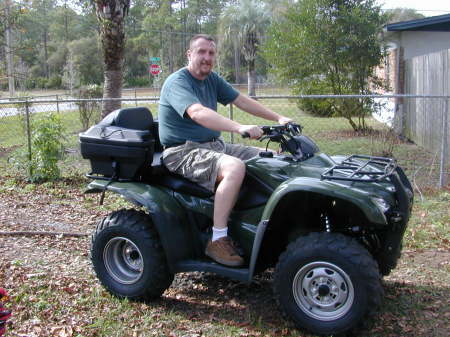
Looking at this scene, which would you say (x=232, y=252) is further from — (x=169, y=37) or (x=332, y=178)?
(x=169, y=37)

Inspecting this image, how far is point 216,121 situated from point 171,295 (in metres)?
1.63

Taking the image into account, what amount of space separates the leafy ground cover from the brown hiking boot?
465mm

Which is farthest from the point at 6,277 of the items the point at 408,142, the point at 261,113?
the point at 408,142

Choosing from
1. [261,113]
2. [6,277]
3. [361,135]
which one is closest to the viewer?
[261,113]

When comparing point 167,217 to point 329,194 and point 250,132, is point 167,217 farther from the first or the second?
point 329,194

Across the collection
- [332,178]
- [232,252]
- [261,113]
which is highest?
[261,113]

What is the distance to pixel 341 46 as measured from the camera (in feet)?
50.4

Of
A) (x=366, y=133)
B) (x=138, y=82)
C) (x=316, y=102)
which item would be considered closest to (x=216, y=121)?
(x=366, y=133)

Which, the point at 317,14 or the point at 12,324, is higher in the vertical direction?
the point at 317,14

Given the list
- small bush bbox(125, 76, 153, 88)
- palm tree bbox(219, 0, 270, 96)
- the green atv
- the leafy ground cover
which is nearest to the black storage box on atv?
the green atv

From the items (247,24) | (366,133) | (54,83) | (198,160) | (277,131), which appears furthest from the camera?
(54,83)

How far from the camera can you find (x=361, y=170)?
3.82 meters

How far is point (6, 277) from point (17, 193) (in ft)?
12.0

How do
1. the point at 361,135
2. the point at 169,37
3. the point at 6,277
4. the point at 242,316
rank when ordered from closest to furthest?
the point at 242,316 < the point at 6,277 < the point at 361,135 < the point at 169,37
